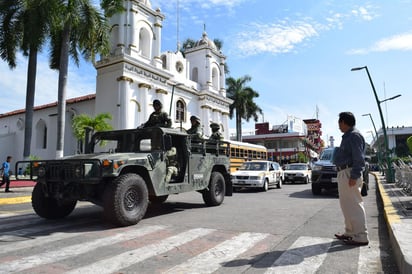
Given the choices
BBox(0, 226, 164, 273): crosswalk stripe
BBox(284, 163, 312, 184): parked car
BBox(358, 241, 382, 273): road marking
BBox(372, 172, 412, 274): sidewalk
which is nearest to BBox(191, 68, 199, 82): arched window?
BBox(284, 163, 312, 184): parked car

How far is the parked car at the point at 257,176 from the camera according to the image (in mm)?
15570

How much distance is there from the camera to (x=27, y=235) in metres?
5.66

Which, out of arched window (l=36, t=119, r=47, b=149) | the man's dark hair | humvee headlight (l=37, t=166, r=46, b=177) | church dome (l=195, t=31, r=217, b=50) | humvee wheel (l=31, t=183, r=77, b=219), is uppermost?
church dome (l=195, t=31, r=217, b=50)

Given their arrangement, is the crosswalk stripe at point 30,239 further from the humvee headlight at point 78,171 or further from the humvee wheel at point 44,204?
the humvee headlight at point 78,171

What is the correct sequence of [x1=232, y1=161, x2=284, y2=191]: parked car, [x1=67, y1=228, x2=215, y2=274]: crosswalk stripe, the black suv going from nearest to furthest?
[x1=67, y1=228, x2=215, y2=274]: crosswalk stripe < the black suv < [x1=232, y1=161, x2=284, y2=191]: parked car

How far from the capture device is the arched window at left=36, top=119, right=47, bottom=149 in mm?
35000

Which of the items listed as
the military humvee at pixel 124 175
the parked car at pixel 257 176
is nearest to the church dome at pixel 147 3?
the parked car at pixel 257 176

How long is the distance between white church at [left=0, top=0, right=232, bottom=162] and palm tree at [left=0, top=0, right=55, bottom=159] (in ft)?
24.7

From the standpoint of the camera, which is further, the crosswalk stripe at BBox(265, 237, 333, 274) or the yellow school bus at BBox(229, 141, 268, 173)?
the yellow school bus at BBox(229, 141, 268, 173)

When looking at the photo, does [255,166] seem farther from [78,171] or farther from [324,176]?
[78,171]

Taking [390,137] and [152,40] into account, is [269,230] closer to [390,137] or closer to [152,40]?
[152,40]

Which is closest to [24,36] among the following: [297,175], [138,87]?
[138,87]

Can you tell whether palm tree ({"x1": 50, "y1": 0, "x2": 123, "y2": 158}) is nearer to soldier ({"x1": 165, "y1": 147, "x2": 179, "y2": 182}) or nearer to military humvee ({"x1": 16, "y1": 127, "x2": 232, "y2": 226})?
military humvee ({"x1": 16, "y1": 127, "x2": 232, "y2": 226})

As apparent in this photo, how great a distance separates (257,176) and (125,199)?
10.1 meters
